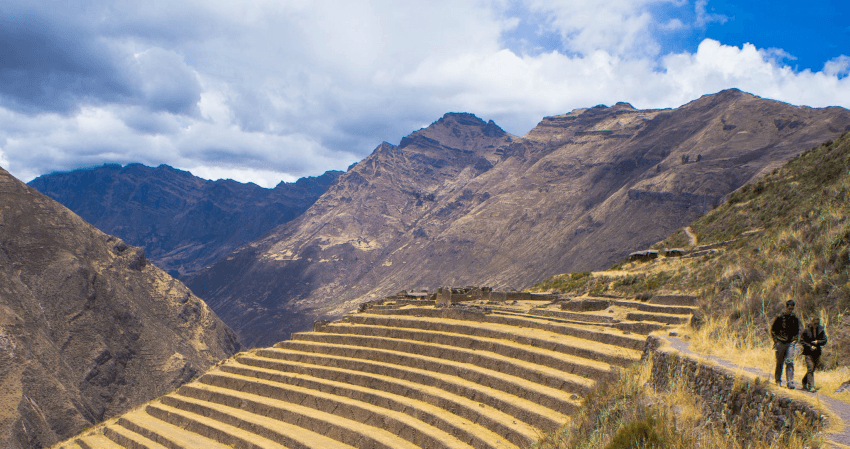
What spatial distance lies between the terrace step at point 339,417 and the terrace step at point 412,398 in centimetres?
29

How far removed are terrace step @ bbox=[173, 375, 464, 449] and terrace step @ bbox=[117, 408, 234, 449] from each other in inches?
61.4

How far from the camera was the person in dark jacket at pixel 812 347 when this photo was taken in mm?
6754

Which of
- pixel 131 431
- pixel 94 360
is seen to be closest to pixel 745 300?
pixel 131 431

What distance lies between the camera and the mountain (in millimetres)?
59812

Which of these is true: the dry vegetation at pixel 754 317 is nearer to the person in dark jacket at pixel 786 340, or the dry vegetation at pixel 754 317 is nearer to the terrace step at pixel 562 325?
the person in dark jacket at pixel 786 340

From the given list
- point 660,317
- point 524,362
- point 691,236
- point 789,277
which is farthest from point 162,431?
point 691,236

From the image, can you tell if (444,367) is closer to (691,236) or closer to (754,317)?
(754,317)

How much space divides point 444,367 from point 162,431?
31.8 ft

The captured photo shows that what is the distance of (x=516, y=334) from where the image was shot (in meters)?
15.8

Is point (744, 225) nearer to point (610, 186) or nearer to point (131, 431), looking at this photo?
point (131, 431)

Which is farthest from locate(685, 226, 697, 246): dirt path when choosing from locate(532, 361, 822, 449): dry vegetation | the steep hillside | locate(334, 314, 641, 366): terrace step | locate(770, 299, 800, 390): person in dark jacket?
locate(770, 299, 800, 390): person in dark jacket

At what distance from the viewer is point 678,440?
6.41 metres

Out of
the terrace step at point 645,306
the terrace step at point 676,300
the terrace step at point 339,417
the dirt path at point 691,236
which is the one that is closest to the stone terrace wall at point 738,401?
the terrace step at point 339,417

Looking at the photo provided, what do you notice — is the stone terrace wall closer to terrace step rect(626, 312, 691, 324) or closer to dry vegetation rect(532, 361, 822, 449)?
dry vegetation rect(532, 361, 822, 449)
